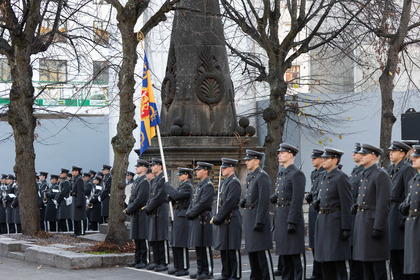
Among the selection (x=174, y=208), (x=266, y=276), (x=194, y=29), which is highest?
(x=194, y=29)

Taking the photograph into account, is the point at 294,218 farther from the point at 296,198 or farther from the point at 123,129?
the point at 123,129

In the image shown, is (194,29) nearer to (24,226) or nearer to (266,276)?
(24,226)

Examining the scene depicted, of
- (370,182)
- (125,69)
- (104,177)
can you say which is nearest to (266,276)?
(370,182)

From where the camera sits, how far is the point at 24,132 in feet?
63.2

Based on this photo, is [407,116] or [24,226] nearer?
[407,116]

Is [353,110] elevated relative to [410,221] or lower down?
elevated

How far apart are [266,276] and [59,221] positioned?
13859 millimetres

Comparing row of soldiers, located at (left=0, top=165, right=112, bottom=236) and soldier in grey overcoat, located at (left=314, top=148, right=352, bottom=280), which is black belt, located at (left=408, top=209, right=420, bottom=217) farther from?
row of soldiers, located at (left=0, top=165, right=112, bottom=236)

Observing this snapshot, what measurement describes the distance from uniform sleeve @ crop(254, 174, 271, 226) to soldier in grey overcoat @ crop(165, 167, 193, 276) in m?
2.02

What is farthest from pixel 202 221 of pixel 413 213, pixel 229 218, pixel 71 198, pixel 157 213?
pixel 71 198

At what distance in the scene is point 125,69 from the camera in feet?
52.7

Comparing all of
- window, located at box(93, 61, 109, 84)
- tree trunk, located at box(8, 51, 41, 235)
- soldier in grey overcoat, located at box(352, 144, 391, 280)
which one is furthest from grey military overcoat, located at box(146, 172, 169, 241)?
tree trunk, located at box(8, 51, 41, 235)

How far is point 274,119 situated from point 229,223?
780 cm

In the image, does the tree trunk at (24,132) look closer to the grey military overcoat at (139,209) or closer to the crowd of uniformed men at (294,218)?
the crowd of uniformed men at (294,218)
